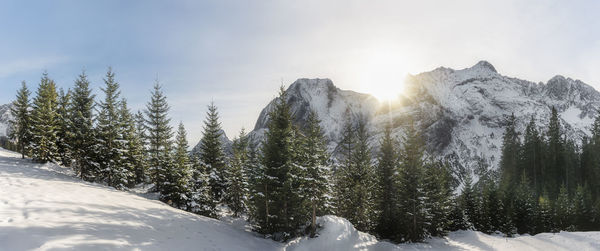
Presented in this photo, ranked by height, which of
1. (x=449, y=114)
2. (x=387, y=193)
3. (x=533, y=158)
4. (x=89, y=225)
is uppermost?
(x=449, y=114)

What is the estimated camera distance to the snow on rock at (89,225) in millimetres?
9734

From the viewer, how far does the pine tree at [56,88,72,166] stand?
2889 centimetres

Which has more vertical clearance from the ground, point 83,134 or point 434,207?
point 83,134

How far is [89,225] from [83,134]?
815 inches

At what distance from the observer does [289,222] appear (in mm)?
20438

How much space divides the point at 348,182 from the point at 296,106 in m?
146

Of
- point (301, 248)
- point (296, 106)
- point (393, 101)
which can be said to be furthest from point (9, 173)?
point (393, 101)

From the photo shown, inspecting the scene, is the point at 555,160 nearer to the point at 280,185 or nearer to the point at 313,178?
the point at 313,178

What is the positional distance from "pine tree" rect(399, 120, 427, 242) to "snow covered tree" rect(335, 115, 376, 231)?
374cm

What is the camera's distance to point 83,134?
90.1 feet

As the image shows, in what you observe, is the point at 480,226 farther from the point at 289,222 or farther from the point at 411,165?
the point at 289,222

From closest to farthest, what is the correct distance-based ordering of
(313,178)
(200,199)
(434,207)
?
(313,178)
(434,207)
(200,199)

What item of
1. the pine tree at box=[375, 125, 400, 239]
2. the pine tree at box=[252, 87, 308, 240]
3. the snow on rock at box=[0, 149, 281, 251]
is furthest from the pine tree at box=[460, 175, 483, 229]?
the snow on rock at box=[0, 149, 281, 251]

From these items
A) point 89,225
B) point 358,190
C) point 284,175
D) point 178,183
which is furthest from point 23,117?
point 358,190
